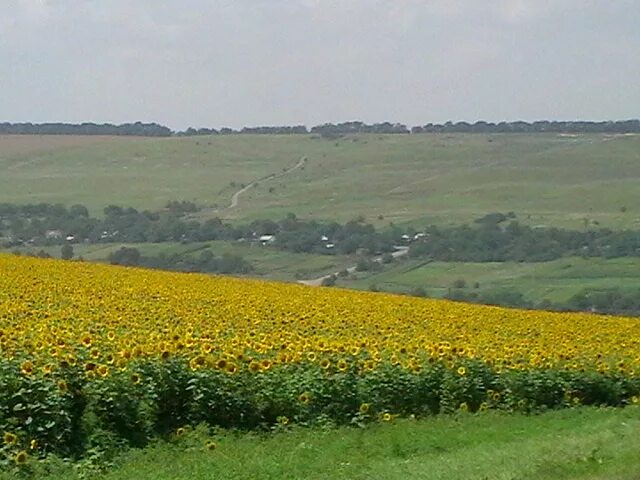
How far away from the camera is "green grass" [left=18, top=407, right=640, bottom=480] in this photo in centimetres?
997

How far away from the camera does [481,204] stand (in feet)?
260

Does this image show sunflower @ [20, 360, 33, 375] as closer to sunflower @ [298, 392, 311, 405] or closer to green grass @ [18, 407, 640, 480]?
green grass @ [18, 407, 640, 480]

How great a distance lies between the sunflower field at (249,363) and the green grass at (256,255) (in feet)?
89.2

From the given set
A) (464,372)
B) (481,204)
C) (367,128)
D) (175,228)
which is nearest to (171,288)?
(464,372)

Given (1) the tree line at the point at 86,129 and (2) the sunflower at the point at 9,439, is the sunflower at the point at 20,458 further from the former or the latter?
(1) the tree line at the point at 86,129

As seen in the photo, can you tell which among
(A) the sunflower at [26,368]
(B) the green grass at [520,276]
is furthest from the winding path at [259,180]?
(A) the sunflower at [26,368]

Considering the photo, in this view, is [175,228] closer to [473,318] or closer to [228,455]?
[473,318]

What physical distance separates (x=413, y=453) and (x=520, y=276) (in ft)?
126

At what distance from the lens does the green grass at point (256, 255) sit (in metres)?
50.0

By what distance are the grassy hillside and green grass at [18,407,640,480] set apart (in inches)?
2108

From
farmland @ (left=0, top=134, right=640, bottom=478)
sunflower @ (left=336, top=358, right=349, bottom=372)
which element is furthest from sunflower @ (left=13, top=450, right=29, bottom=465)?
sunflower @ (left=336, top=358, right=349, bottom=372)

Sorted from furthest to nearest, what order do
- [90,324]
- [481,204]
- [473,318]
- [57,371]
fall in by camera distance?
1. [481,204]
2. [473,318]
3. [90,324]
4. [57,371]

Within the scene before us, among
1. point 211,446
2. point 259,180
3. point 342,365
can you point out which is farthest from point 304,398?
point 259,180

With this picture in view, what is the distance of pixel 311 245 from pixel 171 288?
114 ft
